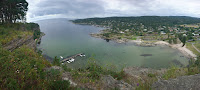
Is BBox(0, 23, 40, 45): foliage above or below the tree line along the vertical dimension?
below

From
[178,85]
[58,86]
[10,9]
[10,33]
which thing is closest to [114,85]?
[178,85]

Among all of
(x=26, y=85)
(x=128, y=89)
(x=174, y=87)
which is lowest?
(x=128, y=89)

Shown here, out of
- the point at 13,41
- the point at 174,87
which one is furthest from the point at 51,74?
the point at 13,41

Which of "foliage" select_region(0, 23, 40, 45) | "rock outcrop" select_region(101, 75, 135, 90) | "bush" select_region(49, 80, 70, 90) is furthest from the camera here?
"foliage" select_region(0, 23, 40, 45)

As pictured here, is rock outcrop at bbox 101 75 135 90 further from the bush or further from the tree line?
the tree line

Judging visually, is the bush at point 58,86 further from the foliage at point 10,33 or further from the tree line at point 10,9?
the tree line at point 10,9

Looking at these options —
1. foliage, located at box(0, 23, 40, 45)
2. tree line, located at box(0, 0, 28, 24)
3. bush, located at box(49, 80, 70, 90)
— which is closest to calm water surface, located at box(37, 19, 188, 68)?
foliage, located at box(0, 23, 40, 45)

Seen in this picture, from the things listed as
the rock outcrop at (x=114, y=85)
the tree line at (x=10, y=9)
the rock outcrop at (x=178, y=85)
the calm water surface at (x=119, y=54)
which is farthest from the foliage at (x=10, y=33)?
the rock outcrop at (x=178, y=85)

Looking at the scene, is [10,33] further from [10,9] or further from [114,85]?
[114,85]

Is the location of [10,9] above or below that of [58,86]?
above

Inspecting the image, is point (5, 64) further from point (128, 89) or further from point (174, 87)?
point (174, 87)

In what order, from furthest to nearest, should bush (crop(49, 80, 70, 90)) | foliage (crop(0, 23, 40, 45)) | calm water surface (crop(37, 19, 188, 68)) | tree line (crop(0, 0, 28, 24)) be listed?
calm water surface (crop(37, 19, 188, 68)) → tree line (crop(0, 0, 28, 24)) → foliage (crop(0, 23, 40, 45)) → bush (crop(49, 80, 70, 90))
